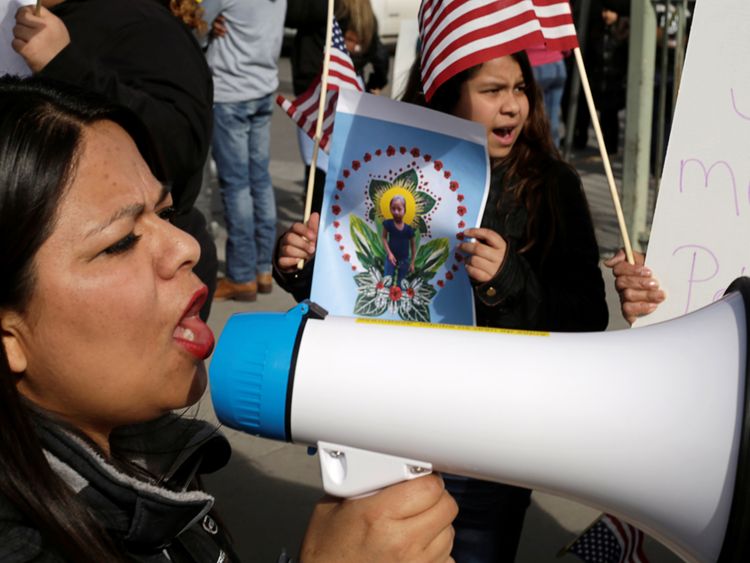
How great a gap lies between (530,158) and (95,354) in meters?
1.51

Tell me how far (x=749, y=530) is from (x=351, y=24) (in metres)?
5.53

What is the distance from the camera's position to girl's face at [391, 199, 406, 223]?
2266mm

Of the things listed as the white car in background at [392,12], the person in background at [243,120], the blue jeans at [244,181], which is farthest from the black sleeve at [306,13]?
the white car in background at [392,12]

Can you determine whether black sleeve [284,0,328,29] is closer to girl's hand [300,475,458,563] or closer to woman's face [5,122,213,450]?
woman's face [5,122,213,450]

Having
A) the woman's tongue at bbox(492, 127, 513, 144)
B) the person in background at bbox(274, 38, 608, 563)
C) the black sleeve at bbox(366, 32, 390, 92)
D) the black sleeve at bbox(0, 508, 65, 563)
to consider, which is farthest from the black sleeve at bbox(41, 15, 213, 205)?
the black sleeve at bbox(366, 32, 390, 92)

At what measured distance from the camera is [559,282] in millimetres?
2461

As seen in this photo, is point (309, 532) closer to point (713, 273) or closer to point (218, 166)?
point (713, 273)

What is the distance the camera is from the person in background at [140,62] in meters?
2.44

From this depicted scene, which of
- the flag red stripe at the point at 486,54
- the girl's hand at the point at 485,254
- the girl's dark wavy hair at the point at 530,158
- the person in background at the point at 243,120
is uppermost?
the flag red stripe at the point at 486,54

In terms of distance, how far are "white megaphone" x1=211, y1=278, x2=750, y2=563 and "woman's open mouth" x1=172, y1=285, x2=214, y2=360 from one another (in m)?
0.04

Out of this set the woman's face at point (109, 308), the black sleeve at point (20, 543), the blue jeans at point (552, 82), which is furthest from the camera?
the blue jeans at point (552, 82)

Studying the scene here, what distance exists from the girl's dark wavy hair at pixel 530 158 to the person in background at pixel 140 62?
583mm

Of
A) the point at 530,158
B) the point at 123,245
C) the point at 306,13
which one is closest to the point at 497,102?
the point at 530,158

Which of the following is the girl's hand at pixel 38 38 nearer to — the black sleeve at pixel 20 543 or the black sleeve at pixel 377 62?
the black sleeve at pixel 20 543
